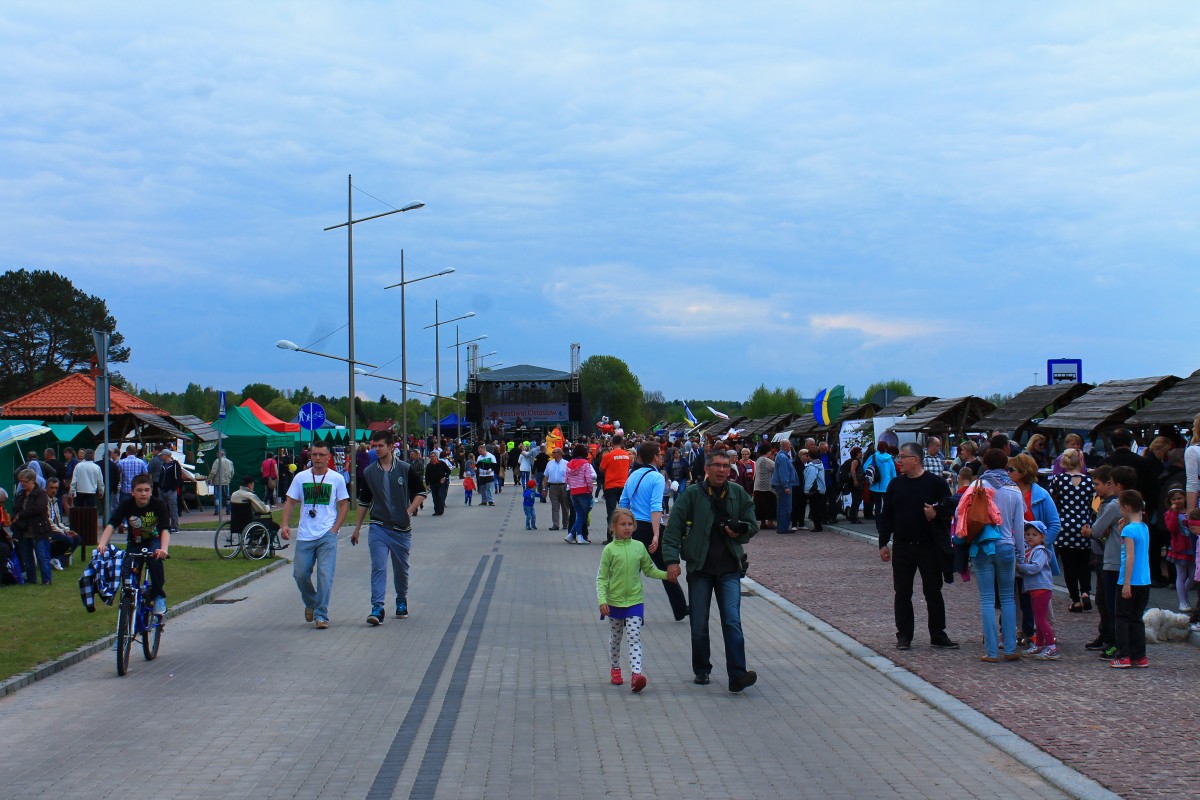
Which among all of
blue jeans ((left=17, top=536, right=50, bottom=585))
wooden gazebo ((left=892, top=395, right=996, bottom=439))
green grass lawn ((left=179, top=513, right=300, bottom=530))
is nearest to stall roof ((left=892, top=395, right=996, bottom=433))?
wooden gazebo ((left=892, top=395, right=996, bottom=439))

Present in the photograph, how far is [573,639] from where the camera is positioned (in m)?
11.2

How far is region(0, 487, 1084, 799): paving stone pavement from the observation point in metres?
6.13

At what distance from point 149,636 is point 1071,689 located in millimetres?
7332

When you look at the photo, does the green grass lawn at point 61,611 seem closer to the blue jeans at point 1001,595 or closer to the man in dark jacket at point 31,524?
the man in dark jacket at point 31,524

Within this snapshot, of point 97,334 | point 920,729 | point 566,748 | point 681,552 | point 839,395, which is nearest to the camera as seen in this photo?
point 566,748

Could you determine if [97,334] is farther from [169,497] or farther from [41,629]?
[169,497]

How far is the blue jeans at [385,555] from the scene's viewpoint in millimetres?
12297

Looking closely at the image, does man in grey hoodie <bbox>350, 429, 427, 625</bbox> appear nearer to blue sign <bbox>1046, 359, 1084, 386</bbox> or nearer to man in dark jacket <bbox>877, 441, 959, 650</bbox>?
man in dark jacket <bbox>877, 441, 959, 650</bbox>

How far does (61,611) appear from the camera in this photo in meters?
12.8

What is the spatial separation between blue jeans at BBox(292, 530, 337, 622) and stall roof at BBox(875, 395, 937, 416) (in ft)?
64.1

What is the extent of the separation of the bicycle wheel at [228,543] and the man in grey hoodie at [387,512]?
25.5 ft

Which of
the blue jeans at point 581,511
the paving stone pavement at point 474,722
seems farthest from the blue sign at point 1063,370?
the paving stone pavement at point 474,722

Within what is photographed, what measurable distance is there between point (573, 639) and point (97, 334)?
Result: 288 inches

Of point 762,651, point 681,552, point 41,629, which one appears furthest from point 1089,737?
point 41,629
